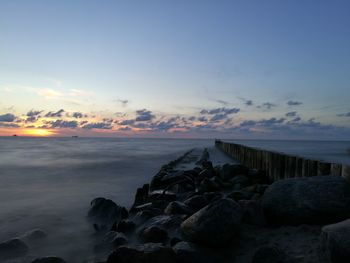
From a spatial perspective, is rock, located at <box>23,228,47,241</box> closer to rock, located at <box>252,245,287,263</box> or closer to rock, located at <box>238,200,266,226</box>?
rock, located at <box>238,200,266,226</box>

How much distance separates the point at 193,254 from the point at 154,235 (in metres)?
1.38

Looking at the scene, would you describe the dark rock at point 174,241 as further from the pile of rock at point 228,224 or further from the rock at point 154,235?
the rock at point 154,235

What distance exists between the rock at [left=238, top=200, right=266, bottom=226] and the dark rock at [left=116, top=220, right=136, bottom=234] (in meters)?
2.10

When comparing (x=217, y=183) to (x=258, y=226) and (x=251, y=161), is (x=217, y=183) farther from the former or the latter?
(x=251, y=161)

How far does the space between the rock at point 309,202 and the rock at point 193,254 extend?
4.71 feet

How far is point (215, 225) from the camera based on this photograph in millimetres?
5137

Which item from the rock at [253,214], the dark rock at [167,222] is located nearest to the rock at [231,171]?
the dark rock at [167,222]

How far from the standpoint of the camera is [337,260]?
3973 millimetres

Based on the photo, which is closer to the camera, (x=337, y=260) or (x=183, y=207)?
(x=337, y=260)

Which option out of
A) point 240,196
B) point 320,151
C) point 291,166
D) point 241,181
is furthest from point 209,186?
point 320,151

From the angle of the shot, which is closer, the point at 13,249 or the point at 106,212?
the point at 13,249

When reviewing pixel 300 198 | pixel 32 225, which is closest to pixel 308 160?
pixel 300 198

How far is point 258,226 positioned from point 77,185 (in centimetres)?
1072

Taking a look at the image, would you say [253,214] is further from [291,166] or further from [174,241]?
[291,166]
